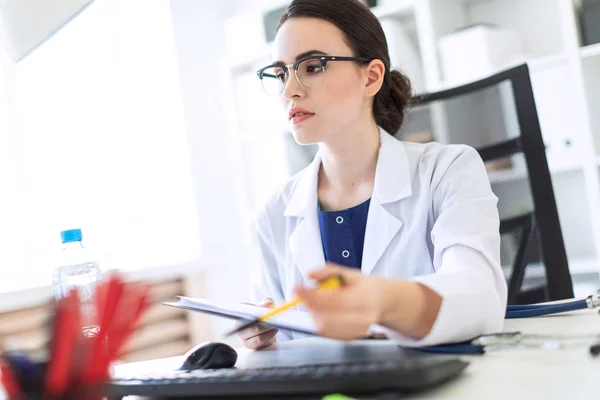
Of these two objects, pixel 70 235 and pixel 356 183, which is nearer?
pixel 70 235

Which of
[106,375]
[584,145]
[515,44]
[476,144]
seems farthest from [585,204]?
[106,375]

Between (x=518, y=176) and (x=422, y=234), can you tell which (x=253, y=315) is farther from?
(x=518, y=176)

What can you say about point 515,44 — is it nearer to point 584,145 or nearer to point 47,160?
point 584,145

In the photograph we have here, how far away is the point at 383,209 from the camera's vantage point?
1.28 m

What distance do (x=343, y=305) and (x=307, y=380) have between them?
85 millimetres

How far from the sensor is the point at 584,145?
7.73ft

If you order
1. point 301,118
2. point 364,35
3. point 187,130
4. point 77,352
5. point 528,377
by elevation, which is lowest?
point 528,377

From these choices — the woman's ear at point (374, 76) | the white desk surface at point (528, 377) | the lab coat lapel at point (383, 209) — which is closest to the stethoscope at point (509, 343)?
the white desk surface at point (528, 377)

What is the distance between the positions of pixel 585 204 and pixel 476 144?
3.99 ft

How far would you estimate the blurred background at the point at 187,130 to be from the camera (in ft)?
8.23

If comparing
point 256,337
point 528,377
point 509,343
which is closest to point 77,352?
point 528,377

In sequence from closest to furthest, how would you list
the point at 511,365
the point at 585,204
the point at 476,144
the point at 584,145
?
the point at 511,365 < the point at 476,144 < the point at 584,145 < the point at 585,204

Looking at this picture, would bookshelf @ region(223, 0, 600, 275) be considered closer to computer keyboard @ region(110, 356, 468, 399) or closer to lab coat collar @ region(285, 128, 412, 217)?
lab coat collar @ region(285, 128, 412, 217)

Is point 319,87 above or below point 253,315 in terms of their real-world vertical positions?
above
